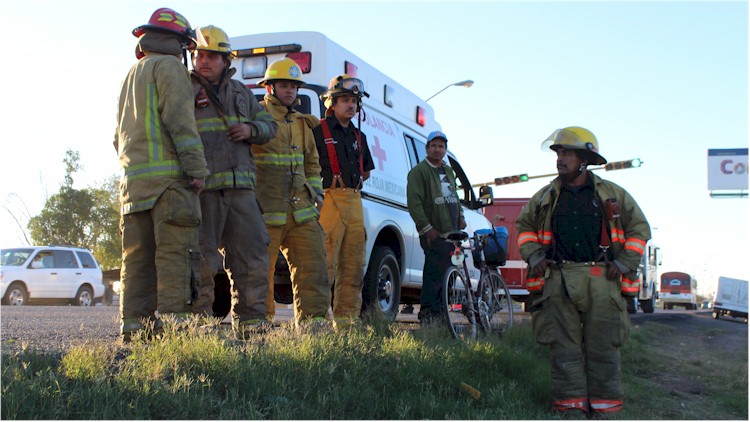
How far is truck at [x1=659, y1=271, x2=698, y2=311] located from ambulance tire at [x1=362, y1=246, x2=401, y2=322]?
4931 cm

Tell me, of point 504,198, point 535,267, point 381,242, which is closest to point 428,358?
point 535,267

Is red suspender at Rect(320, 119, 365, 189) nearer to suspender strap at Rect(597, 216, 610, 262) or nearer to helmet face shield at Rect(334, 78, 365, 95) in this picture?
helmet face shield at Rect(334, 78, 365, 95)

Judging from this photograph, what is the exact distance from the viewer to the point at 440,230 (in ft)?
24.8

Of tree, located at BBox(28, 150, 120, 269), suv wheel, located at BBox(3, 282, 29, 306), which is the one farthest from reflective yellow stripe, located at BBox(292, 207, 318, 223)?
tree, located at BBox(28, 150, 120, 269)

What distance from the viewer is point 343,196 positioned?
6.77 metres

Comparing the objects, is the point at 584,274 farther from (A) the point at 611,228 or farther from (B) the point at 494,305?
(B) the point at 494,305

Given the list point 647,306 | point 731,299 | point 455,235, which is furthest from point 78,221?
point 455,235

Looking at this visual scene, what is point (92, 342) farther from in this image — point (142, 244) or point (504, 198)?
point (504, 198)

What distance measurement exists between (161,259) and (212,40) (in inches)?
58.7

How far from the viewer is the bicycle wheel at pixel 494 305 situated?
7844 mm

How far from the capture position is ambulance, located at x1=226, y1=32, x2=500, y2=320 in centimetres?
749

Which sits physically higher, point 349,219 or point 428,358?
point 349,219

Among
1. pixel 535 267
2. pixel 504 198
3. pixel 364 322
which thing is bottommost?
pixel 364 322

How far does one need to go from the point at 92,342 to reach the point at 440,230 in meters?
3.54
